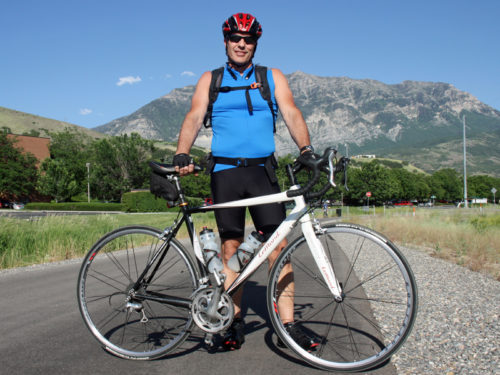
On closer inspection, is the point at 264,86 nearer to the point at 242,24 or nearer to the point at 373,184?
the point at 242,24

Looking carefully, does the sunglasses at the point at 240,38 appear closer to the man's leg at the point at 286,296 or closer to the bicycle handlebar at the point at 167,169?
the bicycle handlebar at the point at 167,169

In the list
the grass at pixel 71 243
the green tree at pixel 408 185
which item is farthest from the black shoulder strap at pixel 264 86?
the green tree at pixel 408 185

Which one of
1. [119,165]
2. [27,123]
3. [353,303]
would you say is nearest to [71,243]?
[353,303]

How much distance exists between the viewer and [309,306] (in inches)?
141

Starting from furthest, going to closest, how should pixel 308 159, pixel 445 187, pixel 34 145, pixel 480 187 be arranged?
pixel 480 187
pixel 445 187
pixel 34 145
pixel 308 159

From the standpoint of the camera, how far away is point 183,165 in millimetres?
3121

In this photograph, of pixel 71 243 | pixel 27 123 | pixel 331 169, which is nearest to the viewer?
pixel 331 169

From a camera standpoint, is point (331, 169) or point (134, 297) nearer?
point (331, 169)

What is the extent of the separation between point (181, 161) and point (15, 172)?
71649 mm

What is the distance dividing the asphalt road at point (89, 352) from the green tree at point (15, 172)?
6916 cm

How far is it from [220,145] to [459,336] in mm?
2316

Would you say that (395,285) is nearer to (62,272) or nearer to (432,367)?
(432,367)

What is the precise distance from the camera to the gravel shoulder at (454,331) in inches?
108

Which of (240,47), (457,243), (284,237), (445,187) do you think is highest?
(240,47)
